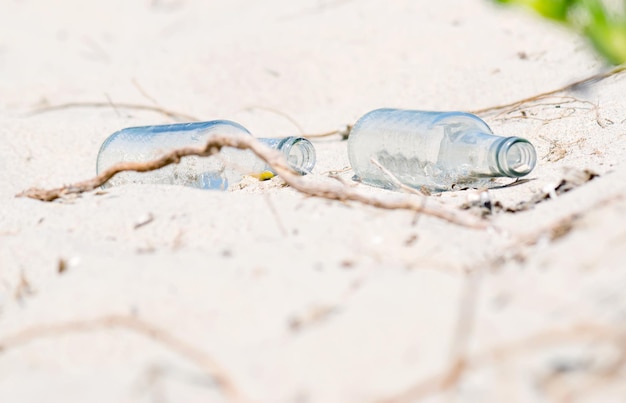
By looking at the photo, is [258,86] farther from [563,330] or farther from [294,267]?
[563,330]

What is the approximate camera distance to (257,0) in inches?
233

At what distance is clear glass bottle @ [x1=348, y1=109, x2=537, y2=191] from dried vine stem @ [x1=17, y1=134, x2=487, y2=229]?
213 millimetres

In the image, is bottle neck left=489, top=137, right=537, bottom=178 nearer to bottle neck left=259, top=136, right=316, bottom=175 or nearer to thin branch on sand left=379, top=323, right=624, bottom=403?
bottle neck left=259, top=136, right=316, bottom=175

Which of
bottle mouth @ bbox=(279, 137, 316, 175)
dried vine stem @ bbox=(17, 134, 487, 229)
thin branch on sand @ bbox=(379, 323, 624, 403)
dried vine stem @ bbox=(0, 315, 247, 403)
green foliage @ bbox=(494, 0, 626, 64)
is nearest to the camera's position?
thin branch on sand @ bbox=(379, 323, 624, 403)

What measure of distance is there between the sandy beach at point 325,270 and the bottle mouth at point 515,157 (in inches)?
2.6

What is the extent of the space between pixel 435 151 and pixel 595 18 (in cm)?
104

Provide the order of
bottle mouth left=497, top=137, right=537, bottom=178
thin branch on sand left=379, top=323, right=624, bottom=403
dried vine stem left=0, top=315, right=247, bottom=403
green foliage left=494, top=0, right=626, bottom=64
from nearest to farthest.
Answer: thin branch on sand left=379, top=323, right=624, bottom=403 → dried vine stem left=0, top=315, right=247, bottom=403 → green foliage left=494, top=0, right=626, bottom=64 → bottle mouth left=497, top=137, right=537, bottom=178

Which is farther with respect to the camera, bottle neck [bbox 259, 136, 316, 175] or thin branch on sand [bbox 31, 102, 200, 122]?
thin branch on sand [bbox 31, 102, 200, 122]

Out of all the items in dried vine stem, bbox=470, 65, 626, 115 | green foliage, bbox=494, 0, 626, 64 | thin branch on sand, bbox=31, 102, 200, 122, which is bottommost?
thin branch on sand, bbox=31, 102, 200, 122

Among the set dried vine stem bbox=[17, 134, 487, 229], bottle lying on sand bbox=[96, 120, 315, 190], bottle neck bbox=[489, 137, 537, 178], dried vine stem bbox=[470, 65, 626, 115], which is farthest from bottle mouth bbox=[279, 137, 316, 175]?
dried vine stem bbox=[470, 65, 626, 115]

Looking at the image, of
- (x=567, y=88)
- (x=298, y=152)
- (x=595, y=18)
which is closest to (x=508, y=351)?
(x=595, y=18)

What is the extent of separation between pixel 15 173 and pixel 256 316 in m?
1.78

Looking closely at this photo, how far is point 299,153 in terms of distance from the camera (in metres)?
2.58

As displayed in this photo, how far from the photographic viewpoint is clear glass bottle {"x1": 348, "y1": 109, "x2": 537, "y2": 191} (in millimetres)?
2355
